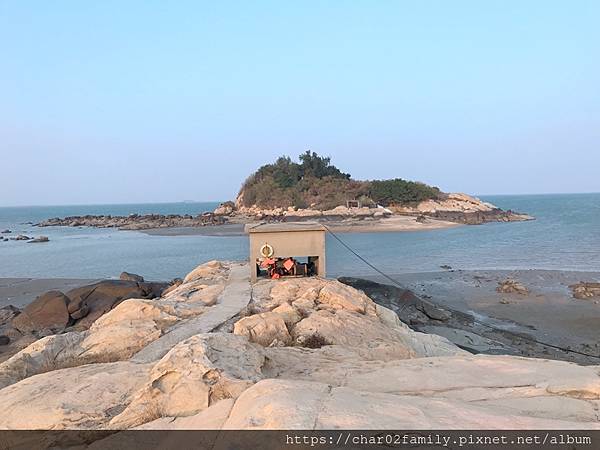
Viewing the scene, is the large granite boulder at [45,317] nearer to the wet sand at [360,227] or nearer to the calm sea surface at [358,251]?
the calm sea surface at [358,251]

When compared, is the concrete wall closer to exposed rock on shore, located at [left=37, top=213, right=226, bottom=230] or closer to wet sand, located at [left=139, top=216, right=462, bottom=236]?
wet sand, located at [left=139, top=216, right=462, bottom=236]

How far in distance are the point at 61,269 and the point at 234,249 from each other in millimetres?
12007

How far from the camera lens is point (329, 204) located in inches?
2633

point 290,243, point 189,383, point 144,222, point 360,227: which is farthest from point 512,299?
point 144,222

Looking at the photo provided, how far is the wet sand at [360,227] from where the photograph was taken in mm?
51781

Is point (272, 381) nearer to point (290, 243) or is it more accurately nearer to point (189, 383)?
point (189, 383)

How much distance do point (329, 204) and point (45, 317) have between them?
5354cm

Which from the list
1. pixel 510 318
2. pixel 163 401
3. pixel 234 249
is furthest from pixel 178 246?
pixel 163 401

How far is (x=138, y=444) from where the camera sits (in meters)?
4.38

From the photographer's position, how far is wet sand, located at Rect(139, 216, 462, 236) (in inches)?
2039

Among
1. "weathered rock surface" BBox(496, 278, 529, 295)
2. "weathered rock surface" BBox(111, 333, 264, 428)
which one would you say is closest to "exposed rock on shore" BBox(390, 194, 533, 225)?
"weathered rock surface" BBox(496, 278, 529, 295)

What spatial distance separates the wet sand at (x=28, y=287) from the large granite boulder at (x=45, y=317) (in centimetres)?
491

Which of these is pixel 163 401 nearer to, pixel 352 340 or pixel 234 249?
pixel 352 340

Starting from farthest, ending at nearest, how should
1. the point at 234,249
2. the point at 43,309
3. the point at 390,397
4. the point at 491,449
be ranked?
the point at 234,249
the point at 43,309
the point at 390,397
the point at 491,449
